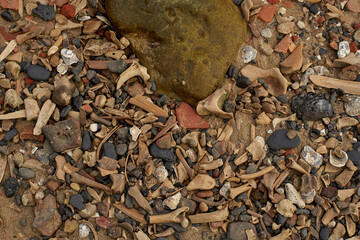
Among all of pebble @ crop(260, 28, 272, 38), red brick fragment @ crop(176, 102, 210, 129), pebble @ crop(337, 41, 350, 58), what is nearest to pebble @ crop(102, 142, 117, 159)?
red brick fragment @ crop(176, 102, 210, 129)

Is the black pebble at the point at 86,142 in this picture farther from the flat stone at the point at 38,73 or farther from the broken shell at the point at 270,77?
the broken shell at the point at 270,77

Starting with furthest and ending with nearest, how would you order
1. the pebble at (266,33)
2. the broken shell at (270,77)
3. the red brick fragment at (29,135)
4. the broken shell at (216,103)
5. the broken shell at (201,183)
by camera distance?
the pebble at (266,33) < the broken shell at (270,77) < the broken shell at (216,103) < the broken shell at (201,183) < the red brick fragment at (29,135)

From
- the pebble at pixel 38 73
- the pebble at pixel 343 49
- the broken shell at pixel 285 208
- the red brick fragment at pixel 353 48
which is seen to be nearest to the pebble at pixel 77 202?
the pebble at pixel 38 73

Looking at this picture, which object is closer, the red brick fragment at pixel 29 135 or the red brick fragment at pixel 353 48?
the red brick fragment at pixel 29 135

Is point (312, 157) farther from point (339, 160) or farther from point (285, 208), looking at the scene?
point (285, 208)

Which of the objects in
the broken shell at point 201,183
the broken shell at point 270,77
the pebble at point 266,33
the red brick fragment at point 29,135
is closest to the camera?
the red brick fragment at point 29,135

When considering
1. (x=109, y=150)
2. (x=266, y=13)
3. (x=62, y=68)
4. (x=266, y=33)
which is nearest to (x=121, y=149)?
(x=109, y=150)
